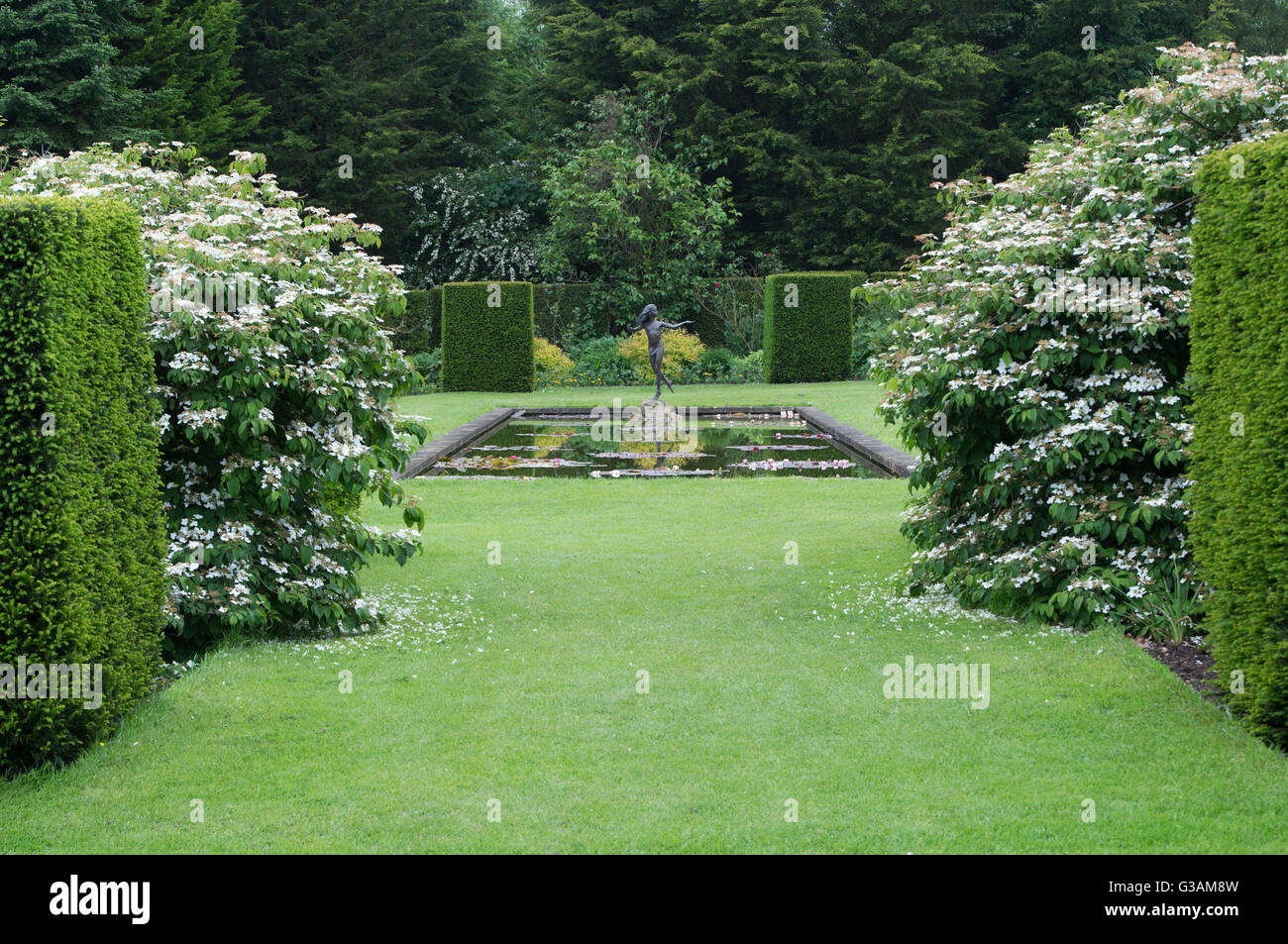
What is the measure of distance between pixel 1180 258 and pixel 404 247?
101 feet

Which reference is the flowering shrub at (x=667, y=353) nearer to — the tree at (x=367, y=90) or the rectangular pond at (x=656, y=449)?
the rectangular pond at (x=656, y=449)

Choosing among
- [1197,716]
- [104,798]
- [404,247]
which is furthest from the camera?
[404,247]

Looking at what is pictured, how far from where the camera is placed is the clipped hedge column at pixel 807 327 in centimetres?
2427

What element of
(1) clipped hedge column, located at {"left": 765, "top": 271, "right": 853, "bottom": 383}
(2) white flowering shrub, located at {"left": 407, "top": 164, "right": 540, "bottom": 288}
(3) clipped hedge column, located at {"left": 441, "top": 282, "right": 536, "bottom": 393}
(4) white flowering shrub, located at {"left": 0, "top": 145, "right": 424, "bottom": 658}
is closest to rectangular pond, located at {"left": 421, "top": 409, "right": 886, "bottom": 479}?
(3) clipped hedge column, located at {"left": 441, "top": 282, "right": 536, "bottom": 393}

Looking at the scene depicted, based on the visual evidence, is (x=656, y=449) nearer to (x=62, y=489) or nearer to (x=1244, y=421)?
(x=1244, y=421)

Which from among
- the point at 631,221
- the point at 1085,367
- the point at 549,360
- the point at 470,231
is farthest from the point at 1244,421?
the point at 470,231

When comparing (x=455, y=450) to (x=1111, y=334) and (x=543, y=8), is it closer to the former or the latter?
(x=1111, y=334)

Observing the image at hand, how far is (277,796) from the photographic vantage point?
389 cm

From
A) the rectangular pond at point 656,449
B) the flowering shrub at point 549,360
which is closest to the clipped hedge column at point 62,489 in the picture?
the rectangular pond at point 656,449

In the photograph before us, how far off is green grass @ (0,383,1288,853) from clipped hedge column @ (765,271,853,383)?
690 inches

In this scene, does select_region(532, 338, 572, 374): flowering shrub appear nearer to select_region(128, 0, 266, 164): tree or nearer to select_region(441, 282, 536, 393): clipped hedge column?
select_region(441, 282, 536, 393): clipped hedge column

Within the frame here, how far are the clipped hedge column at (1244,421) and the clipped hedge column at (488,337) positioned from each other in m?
19.1
